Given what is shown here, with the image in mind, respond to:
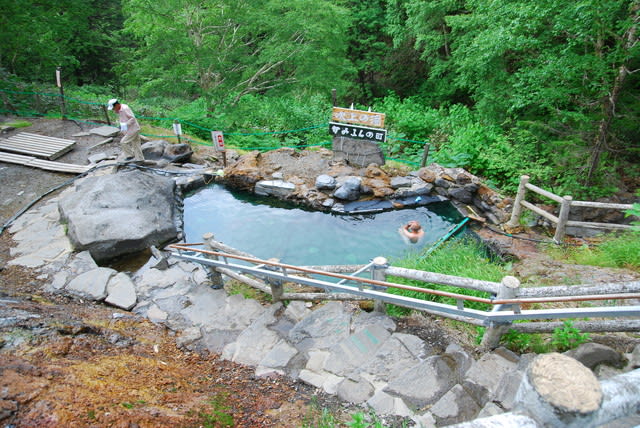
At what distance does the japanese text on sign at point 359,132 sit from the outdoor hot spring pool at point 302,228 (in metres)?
2.19

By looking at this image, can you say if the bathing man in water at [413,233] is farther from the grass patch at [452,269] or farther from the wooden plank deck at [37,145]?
the wooden plank deck at [37,145]

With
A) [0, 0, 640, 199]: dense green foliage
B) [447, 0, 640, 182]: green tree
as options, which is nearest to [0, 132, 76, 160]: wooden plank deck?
[0, 0, 640, 199]: dense green foliage

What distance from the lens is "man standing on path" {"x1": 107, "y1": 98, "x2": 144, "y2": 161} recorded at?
8.62 m

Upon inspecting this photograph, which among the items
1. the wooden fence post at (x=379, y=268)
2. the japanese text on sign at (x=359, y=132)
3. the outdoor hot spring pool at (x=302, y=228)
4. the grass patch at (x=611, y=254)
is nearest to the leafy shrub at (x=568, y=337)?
the wooden fence post at (x=379, y=268)

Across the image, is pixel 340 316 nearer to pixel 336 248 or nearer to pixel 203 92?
pixel 336 248

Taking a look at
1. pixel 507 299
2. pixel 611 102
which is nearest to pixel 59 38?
pixel 611 102

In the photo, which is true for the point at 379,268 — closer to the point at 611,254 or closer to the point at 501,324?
the point at 501,324

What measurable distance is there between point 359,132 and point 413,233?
3590 millimetres

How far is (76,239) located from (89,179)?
2364 mm

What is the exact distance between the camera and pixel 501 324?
340cm

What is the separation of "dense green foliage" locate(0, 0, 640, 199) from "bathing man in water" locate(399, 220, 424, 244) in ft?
11.5

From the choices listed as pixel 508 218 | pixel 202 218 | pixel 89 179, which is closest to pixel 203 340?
pixel 202 218

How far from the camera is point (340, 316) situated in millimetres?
4328

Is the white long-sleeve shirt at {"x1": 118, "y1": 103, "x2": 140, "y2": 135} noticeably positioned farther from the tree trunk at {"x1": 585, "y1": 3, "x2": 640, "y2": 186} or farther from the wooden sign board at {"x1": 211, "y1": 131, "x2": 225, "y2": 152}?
the tree trunk at {"x1": 585, "y1": 3, "x2": 640, "y2": 186}
